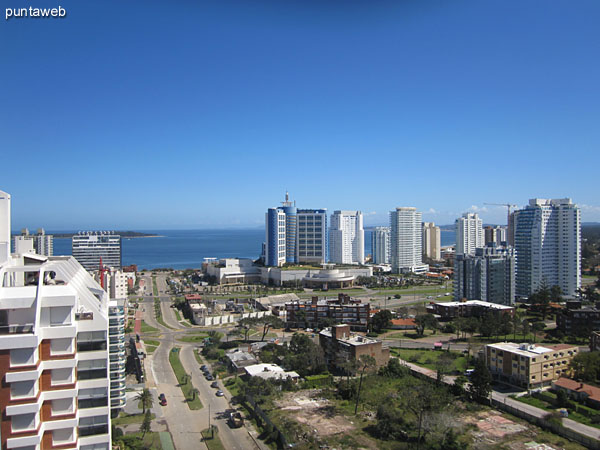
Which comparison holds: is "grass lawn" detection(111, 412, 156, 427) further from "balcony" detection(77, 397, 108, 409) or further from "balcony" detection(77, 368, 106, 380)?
"balcony" detection(77, 368, 106, 380)

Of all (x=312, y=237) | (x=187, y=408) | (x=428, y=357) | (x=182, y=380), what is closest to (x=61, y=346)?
(x=187, y=408)

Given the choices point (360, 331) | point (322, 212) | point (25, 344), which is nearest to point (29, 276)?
point (25, 344)

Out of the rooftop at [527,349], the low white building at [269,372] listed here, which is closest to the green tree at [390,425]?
the low white building at [269,372]

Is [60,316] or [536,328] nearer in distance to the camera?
[60,316]

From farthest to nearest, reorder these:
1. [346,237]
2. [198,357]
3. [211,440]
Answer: [346,237] < [198,357] < [211,440]

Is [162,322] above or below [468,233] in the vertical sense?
below

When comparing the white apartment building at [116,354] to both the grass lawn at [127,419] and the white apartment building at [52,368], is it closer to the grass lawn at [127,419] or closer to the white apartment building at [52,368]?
the grass lawn at [127,419]

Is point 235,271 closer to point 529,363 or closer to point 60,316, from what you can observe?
point 529,363
